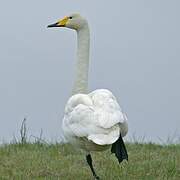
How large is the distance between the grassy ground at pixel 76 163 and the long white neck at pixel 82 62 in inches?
35.9

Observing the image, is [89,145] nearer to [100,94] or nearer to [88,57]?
[100,94]

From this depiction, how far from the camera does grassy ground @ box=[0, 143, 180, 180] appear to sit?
31.4 ft

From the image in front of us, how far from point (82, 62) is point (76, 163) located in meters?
1.20

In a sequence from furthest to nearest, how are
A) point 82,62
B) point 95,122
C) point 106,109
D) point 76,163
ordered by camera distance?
point 76,163 → point 82,62 → point 106,109 → point 95,122

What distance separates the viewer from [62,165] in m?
10.1

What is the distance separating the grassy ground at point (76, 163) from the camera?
31.4ft

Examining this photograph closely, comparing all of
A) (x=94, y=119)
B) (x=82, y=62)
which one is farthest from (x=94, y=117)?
(x=82, y=62)

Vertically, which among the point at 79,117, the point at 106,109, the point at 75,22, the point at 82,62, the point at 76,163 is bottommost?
the point at 76,163

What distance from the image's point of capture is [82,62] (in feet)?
32.7

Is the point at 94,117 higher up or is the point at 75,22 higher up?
the point at 75,22

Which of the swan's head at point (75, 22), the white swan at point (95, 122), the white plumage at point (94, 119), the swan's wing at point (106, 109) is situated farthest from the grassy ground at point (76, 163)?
the swan's head at point (75, 22)

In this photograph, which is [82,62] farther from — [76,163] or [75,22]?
[76,163]

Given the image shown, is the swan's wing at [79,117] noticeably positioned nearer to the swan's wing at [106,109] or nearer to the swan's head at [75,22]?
the swan's wing at [106,109]

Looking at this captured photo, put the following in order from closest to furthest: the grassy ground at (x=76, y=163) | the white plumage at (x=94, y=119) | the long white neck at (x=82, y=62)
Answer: the white plumage at (x=94, y=119), the grassy ground at (x=76, y=163), the long white neck at (x=82, y=62)
